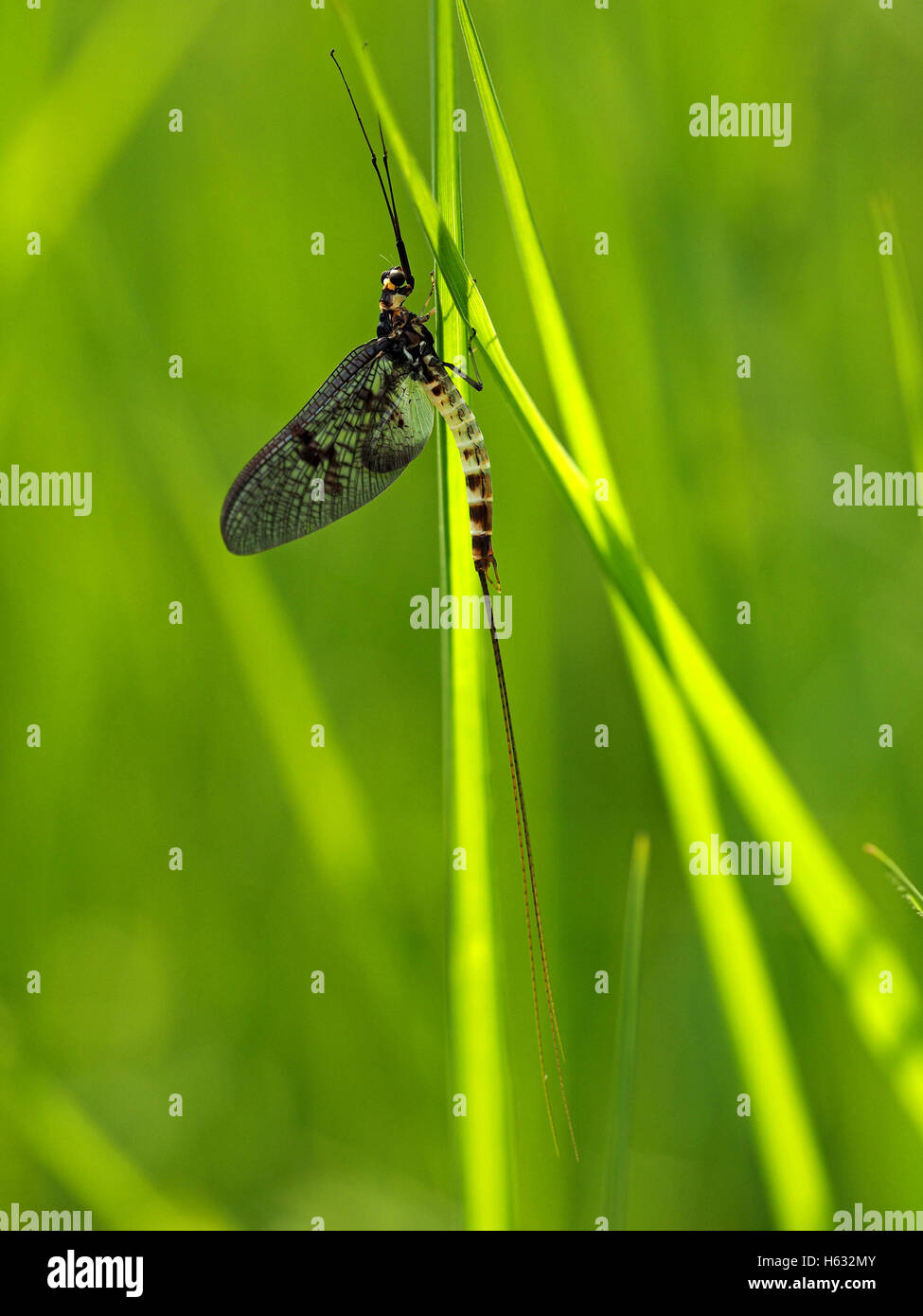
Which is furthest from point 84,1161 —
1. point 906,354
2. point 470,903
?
point 906,354

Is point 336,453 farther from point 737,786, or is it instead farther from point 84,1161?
point 84,1161

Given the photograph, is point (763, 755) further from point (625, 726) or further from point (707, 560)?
point (625, 726)

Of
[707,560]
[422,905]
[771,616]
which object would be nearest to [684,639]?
[707,560]

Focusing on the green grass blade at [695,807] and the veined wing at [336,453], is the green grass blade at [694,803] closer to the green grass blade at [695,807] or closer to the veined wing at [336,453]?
the green grass blade at [695,807]

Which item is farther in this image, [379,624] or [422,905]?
[379,624]

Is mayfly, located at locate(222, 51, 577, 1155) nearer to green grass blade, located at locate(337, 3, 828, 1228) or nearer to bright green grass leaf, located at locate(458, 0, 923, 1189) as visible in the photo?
green grass blade, located at locate(337, 3, 828, 1228)

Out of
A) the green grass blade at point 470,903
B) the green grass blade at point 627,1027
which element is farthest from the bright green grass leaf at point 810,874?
the green grass blade at point 470,903

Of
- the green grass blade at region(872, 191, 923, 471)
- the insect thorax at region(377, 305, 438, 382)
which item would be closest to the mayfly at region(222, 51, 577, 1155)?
the insect thorax at region(377, 305, 438, 382)
